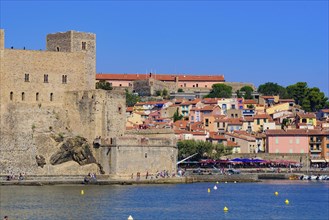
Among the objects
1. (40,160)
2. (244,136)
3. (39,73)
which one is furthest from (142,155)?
(244,136)

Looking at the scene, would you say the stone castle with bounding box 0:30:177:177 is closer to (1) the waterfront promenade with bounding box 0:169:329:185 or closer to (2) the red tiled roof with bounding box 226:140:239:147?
(1) the waterfront promenade with bounding box 0:169:329:185

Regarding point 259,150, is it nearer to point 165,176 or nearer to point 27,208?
point 165,176

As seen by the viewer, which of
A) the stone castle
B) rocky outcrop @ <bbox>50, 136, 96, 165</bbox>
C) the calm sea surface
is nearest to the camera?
the calm sea surface

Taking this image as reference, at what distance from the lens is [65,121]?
2366 inches

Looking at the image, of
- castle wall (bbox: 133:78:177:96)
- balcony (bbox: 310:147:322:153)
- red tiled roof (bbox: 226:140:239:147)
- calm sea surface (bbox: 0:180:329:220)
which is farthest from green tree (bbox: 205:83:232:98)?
calm sea surface (bbox: 0:180:329:220)

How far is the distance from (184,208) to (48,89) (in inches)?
699

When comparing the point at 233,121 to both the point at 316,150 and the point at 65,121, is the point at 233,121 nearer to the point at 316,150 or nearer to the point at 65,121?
the point at 316,150

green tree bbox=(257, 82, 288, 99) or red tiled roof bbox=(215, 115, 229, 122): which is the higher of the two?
green tree bbox=(257, 82, 288, 99)

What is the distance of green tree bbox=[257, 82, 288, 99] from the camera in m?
127

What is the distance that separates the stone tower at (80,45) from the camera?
60.8 m

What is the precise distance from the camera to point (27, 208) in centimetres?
4288

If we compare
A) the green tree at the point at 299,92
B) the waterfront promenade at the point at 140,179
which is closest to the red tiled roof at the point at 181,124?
the waterfront promenade at the point at 140,179

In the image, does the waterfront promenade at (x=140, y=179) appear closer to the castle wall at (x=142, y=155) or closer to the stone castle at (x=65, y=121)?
the castle wall at (x=142, y=155)

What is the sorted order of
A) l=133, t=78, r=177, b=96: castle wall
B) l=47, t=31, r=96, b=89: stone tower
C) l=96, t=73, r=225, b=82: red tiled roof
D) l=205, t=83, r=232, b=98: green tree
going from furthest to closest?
l=96, t=73, r=225, b=82: red tiled roof
l=133, t=78, r=177, b=96: castle wall
l=205, t=83, r=232, b=98: green tree
l=47, t=31, r=96, b=89: stone tower
